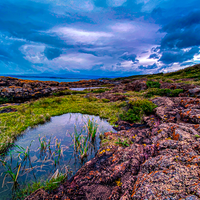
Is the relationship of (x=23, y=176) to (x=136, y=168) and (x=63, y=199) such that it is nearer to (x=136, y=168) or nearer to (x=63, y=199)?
(x=63, y=199)

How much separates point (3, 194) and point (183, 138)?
25.1 ft

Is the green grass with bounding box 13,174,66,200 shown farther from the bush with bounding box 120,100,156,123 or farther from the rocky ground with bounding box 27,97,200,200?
the bush with bounding box 120,100,156,123

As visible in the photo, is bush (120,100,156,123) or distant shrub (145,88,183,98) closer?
bush (120,100,156,123)

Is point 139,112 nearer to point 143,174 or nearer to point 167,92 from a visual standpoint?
point 143,174

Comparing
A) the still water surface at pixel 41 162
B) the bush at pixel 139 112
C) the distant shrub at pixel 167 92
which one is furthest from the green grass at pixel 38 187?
the distant shrub at pixel 167 92

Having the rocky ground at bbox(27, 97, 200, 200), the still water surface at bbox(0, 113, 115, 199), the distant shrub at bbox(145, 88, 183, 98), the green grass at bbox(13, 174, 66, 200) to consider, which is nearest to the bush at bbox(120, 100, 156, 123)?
the still water surface at bbox(0, 113, 115, 199)

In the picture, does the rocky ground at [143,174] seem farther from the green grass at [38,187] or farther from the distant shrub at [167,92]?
the distant shrub at [167,92]

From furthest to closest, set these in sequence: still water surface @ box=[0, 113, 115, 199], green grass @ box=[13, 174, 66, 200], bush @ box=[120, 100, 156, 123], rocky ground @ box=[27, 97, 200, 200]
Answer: bush @ box=[120, 100, 156, 123] < still water surface @ box=[0, 113, 115, 199] < green grass @ box=[13, 174, 66, 200] < rocky ground @ box=[27, 97, 200, 200]

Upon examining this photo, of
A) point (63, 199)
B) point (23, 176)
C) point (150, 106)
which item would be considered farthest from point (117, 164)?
point (150, 106)

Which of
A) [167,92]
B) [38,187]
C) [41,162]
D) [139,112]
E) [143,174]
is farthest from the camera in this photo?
[167,92]

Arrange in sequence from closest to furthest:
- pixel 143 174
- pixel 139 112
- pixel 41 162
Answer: pixel 143 174, pixel 41 162, pixel 139 112

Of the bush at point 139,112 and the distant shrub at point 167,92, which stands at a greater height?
the distant shrub at point 167,92

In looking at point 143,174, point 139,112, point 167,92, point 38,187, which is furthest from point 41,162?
point 167,92

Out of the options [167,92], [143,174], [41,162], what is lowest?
[41,162]
